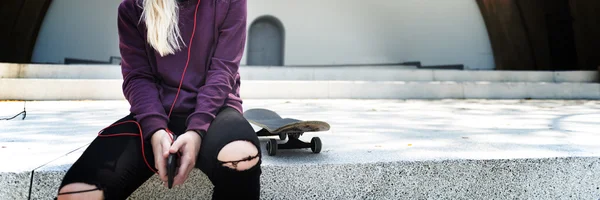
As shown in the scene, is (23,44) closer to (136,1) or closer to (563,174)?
(136,1)

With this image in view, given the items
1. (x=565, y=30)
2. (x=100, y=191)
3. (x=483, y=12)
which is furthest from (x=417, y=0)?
(x=100, y=191)

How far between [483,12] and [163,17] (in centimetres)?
1284

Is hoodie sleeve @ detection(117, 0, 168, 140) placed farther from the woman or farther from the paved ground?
the paved ground

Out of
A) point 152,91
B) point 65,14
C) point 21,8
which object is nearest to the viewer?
point 152,91

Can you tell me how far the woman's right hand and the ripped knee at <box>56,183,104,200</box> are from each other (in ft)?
0.56

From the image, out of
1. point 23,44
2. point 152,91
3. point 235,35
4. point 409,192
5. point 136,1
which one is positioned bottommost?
point 23,44

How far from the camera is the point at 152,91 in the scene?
1395mm

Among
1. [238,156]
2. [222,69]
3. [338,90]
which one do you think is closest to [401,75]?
[338,90]

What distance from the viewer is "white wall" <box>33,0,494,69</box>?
477 inches

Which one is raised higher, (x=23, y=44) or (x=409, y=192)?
(x=409, y=192)

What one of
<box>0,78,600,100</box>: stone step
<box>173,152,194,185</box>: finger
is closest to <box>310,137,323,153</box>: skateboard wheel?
<box>173,152,194,185</box>: finger

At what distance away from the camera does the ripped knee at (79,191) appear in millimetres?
1021

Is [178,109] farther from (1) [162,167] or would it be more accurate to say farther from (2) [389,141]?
(2) [389,141]

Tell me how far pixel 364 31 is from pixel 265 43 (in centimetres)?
359
